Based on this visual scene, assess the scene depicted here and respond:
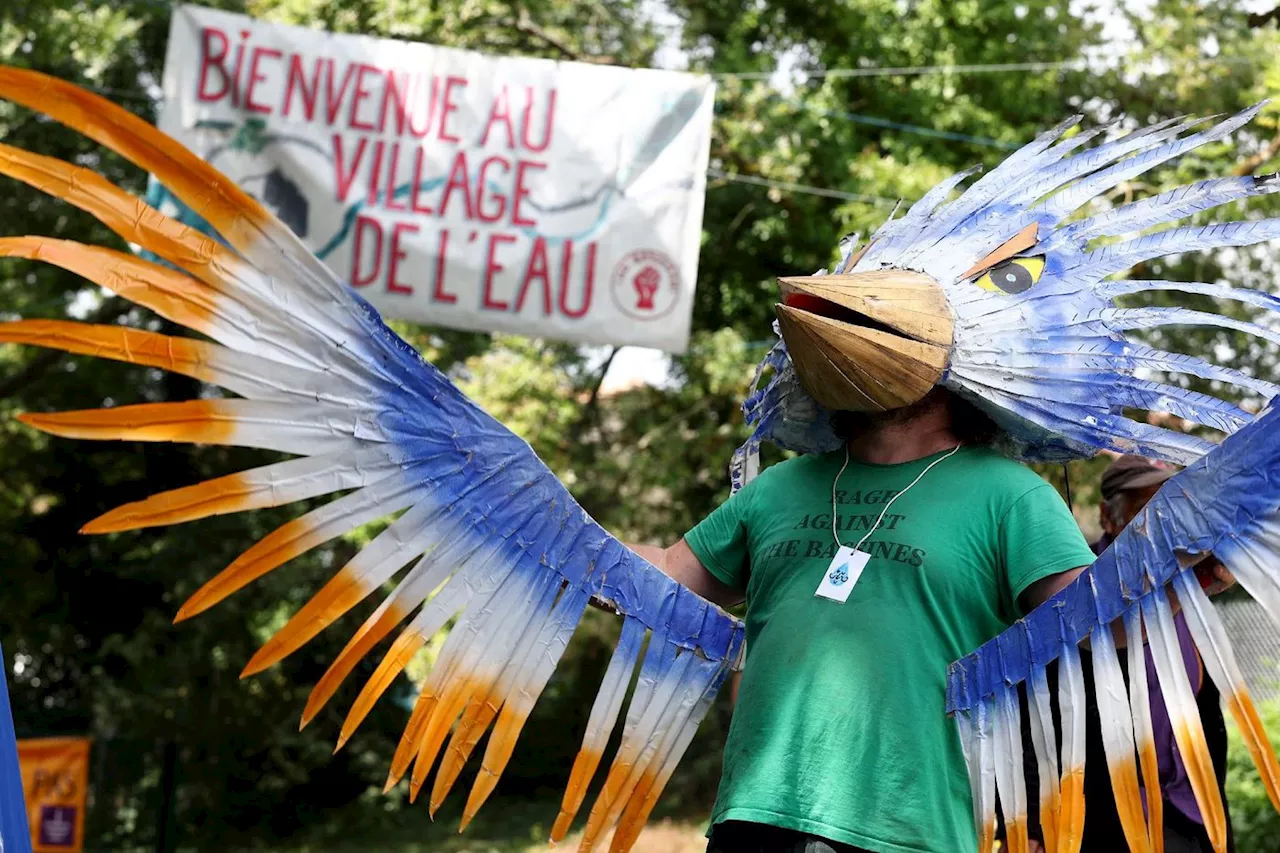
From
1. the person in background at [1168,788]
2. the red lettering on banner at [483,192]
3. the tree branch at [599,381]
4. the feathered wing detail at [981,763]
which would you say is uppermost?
the red lettering on banner at [483,192]

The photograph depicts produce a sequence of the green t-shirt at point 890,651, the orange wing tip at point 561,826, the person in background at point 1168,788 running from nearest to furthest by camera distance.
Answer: the green t-shirt at point 890,651, the orange wing tip at point 561,826, the person in background at point 1168,788

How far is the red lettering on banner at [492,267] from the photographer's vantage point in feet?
20.9

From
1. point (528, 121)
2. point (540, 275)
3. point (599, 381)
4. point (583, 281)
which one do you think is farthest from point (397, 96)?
point (599, 381)

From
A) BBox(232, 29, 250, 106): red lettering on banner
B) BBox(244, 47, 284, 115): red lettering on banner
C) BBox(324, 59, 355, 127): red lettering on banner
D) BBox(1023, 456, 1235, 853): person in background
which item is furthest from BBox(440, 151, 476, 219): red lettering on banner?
BBox(1023, 456, 1235, 853): person in background

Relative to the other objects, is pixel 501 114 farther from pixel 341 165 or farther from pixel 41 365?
pixel 41 365

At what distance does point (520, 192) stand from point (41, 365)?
6.38 m

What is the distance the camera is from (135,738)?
412 inches

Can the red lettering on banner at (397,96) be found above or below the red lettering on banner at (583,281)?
above

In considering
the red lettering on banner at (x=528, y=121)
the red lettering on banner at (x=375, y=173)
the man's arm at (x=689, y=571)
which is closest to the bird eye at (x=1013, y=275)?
the man's arm at (x=689, y=571)

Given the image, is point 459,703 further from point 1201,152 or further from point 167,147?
point 1201,152

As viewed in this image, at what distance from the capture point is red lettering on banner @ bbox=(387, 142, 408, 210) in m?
6.43

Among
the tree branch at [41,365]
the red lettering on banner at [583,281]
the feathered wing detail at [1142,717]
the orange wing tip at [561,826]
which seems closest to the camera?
the feathered wing detail at [1142,717]

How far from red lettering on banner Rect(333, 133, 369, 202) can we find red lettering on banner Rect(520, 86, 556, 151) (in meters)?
0.73

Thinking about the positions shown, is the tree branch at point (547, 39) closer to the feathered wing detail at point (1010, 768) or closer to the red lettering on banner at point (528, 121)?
the red lettering on banner at point (528, 121)
